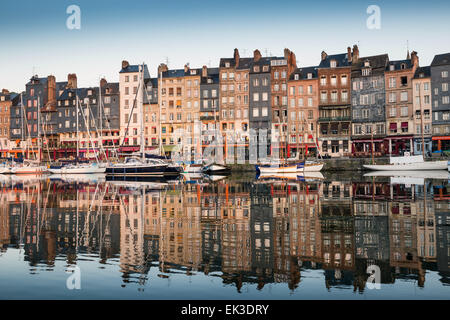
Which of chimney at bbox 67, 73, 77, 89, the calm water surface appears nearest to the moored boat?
the calm water surface

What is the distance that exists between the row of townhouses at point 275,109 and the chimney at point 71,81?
0.71 ft

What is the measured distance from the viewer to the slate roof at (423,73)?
69206 mm

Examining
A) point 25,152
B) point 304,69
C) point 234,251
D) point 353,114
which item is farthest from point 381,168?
point 25,152

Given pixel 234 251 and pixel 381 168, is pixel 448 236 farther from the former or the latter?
pixel 381 168

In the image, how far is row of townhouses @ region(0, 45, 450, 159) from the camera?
69.3 m

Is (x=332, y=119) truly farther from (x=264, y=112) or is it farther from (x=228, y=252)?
(x=228, y=252)

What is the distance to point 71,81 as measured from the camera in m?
94.1

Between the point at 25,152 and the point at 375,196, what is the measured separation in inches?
3300

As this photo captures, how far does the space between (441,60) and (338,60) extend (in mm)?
16099

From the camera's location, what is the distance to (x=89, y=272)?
10188 mm

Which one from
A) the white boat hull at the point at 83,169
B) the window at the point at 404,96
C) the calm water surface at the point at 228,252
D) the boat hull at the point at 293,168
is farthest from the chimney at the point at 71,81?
the calm water surface at the point at 228,252

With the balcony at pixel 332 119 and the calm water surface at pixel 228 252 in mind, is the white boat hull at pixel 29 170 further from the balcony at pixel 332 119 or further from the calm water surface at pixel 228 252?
the calm water surface at pixel 228 252

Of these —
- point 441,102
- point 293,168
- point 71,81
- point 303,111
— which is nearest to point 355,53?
point 303,111
